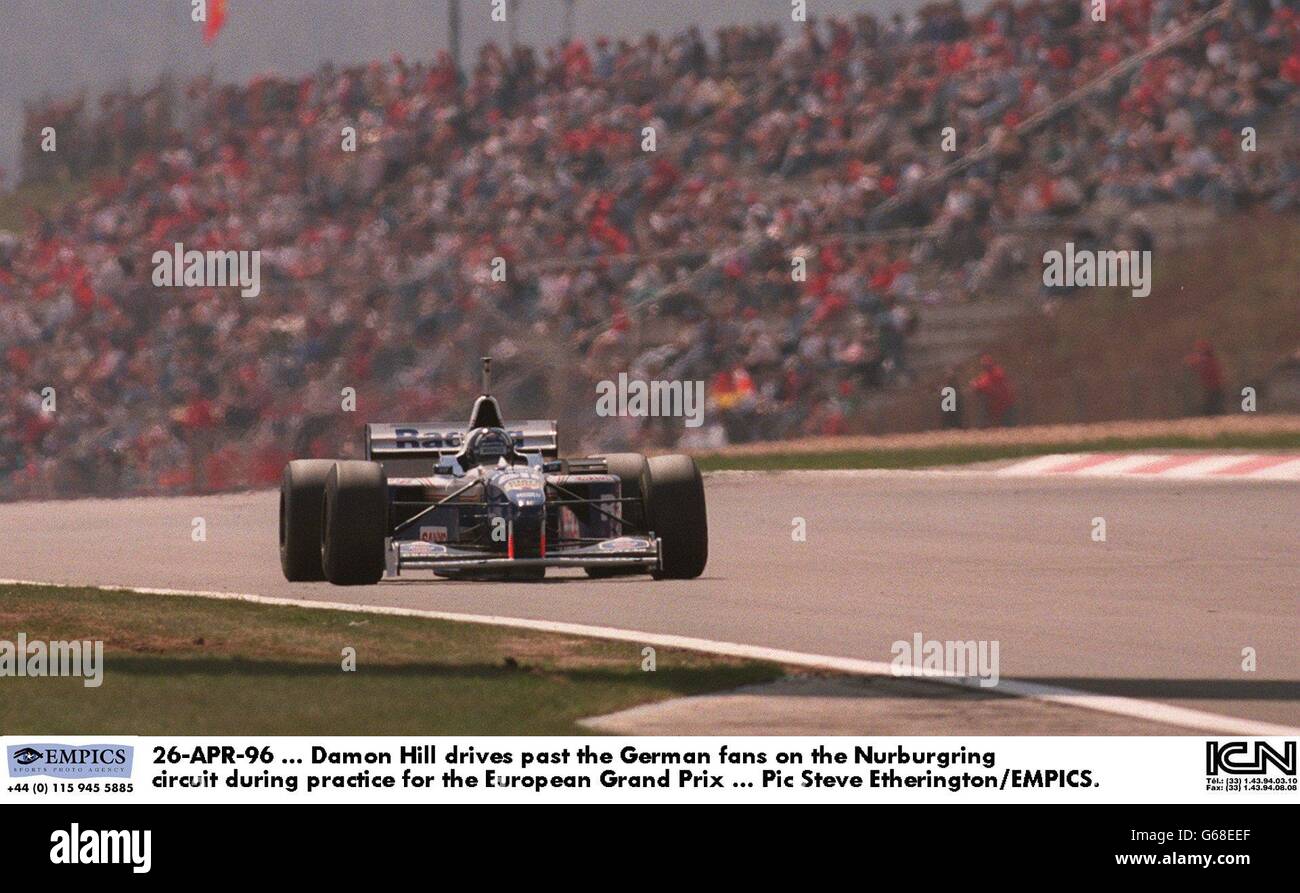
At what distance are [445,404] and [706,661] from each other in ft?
56.9

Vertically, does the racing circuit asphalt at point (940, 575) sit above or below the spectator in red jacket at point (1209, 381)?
below

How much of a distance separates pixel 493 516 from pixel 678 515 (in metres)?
1.03

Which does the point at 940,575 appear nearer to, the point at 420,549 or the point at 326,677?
the point at 420,549

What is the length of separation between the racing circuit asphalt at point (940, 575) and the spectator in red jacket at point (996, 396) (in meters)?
2.80

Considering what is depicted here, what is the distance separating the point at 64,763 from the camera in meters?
5.95

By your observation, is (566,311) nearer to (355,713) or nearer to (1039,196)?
(1039,196)

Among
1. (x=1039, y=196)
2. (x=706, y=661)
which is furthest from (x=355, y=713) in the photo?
(x=1039, y=196)

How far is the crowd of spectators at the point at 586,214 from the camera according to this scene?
25.6 m

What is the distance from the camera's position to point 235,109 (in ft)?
110

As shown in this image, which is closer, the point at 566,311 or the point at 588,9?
the point at 566,311
